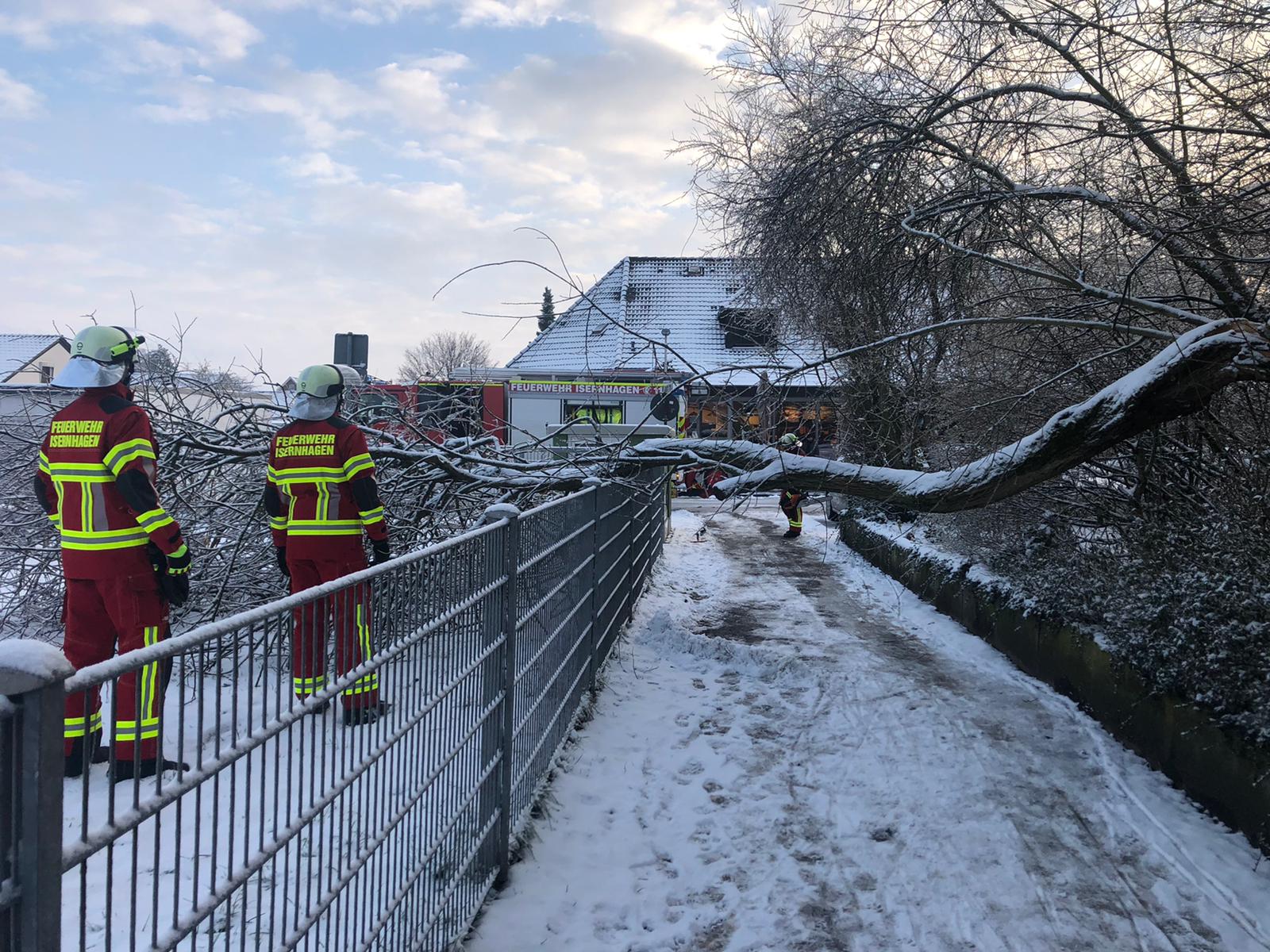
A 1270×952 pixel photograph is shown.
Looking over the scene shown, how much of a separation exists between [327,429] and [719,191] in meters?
4.63

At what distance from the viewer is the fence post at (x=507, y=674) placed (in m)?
3.65

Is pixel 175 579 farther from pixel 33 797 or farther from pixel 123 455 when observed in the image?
pixel 33 797

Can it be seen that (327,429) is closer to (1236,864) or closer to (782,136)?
(782,136)

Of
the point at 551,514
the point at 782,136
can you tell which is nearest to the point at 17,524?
the point at 551,514

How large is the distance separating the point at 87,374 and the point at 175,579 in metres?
1.06

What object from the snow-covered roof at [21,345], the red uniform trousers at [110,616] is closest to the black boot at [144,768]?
the red uniform trousers at [110,616]

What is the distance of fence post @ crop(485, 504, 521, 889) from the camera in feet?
12.0

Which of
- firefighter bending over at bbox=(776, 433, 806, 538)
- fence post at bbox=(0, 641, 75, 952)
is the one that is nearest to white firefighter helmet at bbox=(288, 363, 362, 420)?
firefighter bending over at bbox=(776, 433, 806, 538)

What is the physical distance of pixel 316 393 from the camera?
5.32m

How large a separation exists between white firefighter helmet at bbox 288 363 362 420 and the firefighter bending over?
9.10ft

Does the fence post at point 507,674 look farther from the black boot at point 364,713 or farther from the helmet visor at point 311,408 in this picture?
the helmet visor at point 311,408

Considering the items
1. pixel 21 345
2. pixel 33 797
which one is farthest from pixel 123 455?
pixel 21 345

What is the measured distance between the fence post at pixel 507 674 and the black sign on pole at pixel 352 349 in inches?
461

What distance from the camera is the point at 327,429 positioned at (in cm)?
525
